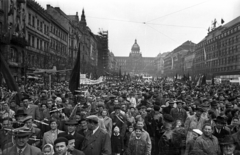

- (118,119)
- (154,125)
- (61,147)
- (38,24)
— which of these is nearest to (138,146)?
(61,147)

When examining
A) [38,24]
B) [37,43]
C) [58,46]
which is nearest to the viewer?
[37,43]

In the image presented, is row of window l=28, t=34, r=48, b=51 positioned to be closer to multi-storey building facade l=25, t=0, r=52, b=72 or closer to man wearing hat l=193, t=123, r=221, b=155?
multi-storey building facade l=25, t=0, r=52, b=72

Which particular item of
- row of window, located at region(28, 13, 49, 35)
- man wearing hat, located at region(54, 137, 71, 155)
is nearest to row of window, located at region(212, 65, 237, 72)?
row of window, located at region(28, 13, 49, 35)

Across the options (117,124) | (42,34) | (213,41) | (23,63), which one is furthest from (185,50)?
(117,124)

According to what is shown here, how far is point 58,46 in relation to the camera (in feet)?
179

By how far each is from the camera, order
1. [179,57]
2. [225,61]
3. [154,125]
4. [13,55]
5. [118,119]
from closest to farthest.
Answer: [118,119] < [154,125] < [13,55] < [225,61] < [179,57]

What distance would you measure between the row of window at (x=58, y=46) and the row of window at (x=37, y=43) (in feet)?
12.0

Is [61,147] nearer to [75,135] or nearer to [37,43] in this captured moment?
[75,135]

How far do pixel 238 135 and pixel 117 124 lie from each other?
3496 mm

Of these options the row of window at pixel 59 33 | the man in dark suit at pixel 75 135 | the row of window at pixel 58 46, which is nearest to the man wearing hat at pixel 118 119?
the man in dark suit at pixel 75 135

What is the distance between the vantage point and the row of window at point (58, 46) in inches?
2015

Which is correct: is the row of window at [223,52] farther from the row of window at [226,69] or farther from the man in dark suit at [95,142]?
the man in dark suit at [95,142]

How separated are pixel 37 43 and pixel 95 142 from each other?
40.1 meters

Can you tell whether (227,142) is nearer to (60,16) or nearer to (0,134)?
(0,134)
